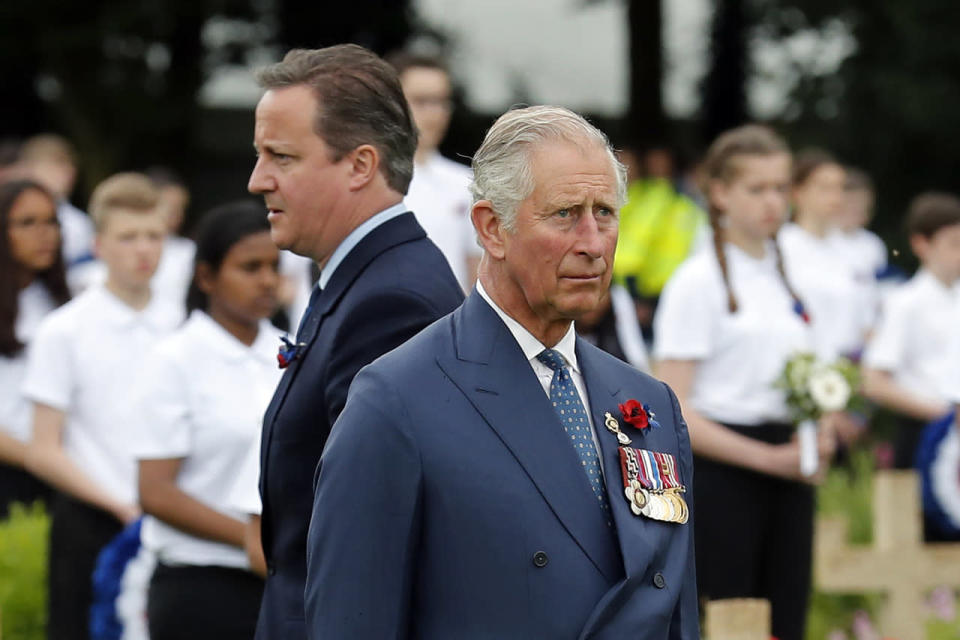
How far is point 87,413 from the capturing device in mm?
6191

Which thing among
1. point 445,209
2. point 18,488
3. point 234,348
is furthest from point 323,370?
point 18,488

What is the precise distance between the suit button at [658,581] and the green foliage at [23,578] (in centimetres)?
488

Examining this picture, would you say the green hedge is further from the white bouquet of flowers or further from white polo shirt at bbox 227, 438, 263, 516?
white polo shirt at bbox 227, 438, 263, 516

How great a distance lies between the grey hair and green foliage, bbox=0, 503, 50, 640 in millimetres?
4836

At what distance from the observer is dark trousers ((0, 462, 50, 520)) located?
23.9 feet

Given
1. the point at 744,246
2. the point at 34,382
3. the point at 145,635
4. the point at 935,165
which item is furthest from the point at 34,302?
the point at 935,165

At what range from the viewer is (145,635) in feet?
17.2

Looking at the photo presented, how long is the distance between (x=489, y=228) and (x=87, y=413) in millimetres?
3542

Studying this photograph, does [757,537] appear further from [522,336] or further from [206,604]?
[522,336]

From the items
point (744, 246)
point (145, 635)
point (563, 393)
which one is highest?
point (744, 246)

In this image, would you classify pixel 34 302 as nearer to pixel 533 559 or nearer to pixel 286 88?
pixel 286 88

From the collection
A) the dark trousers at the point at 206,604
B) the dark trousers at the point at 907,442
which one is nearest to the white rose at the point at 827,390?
the dark trousers at the point at 206,604

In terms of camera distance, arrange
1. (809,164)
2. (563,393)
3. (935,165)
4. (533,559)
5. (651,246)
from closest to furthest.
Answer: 1. (533,559)
2. (563,393)
3. (809,164)
4. (651,246)
5. (935,165)

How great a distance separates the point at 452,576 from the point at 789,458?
321 centimetres
